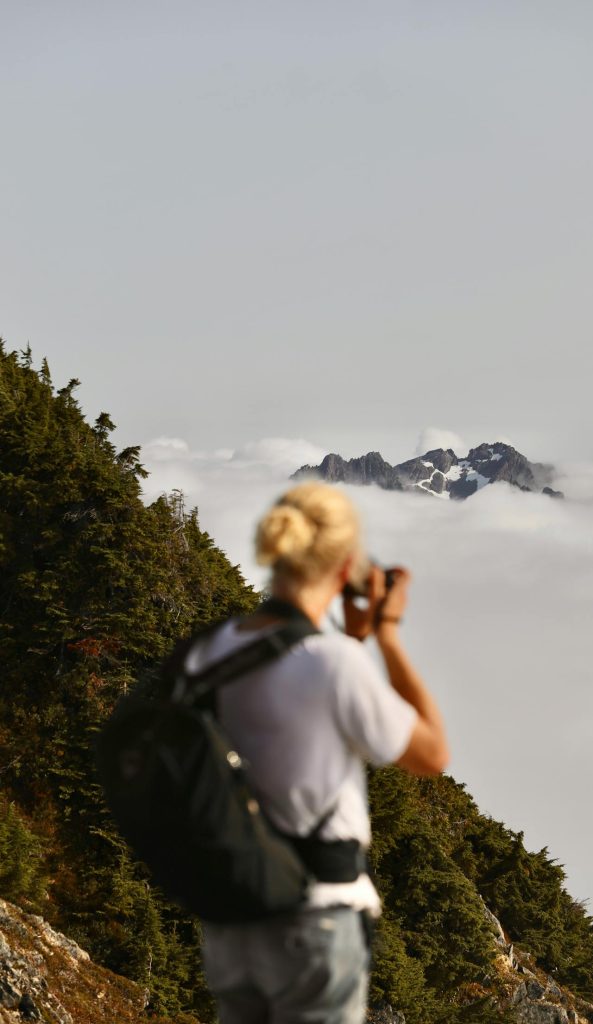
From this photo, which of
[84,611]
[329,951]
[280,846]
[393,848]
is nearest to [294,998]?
[329,951]

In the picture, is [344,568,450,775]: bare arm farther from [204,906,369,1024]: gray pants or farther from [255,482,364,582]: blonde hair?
[204,906,369,1024]: gray pants

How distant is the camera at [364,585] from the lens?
11.6 feet

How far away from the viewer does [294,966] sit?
A: 10.6 ft

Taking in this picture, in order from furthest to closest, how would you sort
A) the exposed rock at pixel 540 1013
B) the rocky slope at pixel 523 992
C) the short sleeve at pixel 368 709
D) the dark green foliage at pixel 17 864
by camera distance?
the exposed rock at pixel 540 1013 → the rocky slope at pixel 523 992 → the dark green foliage at pixel 17 864 → the short sleeve at pixel 368 709

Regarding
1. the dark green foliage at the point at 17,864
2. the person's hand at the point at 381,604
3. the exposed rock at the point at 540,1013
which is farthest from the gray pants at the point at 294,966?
the exposed rock at the point at 540,1013

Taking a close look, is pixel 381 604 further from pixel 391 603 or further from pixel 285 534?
pixel 285 534

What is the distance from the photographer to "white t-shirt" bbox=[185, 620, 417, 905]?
314 cm

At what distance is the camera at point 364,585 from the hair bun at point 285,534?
279 millimetres

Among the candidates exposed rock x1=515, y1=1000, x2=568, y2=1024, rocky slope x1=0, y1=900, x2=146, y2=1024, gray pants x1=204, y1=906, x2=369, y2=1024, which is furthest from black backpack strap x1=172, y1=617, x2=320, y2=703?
exposed rock x1=515, y1=1000, x2=568, y2=1024

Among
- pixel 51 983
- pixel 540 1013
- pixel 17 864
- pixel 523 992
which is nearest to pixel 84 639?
pixel 17 864

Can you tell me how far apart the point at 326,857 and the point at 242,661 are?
26.3 inches

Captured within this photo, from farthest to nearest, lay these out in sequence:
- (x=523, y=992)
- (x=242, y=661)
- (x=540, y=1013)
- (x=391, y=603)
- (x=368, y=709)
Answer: (x=540, y=1013), (x=523, y=992), (x=391, y=603), (x=242, y=661), (x=368, y=709)

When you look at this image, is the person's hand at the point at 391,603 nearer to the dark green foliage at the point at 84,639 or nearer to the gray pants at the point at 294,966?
the gray pants at the point at 294,966

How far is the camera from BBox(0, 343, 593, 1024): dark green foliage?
2235 cm
